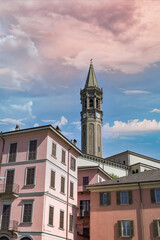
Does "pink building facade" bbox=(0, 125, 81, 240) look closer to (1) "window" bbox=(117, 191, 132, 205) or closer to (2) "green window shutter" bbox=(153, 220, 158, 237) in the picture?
(1) "window" bbox=(117, 191, 132, 205)

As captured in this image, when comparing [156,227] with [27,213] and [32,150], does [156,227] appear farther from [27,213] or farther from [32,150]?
[32,150]

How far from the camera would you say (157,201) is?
1352 inches

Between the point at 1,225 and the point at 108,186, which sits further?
the point at 108,186

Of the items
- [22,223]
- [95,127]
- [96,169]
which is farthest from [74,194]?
[95,127]

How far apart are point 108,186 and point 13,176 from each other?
1193cm

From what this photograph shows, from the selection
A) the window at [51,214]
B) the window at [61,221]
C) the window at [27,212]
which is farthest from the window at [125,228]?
the window at [27,212]

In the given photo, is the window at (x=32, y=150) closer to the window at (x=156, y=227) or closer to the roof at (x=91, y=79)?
the window at (x=156, y=227)

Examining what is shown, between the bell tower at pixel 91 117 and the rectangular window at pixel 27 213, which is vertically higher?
the bell tower at pixel 91 117

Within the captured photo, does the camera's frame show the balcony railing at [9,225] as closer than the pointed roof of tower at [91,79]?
Yes

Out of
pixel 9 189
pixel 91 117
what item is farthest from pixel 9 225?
pixel 91 117

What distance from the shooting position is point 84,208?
1727 inches

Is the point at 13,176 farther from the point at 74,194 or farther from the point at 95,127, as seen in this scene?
the point at 95,127

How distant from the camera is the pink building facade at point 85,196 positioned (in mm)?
42656

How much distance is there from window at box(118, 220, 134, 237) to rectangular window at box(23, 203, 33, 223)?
35.3ft
